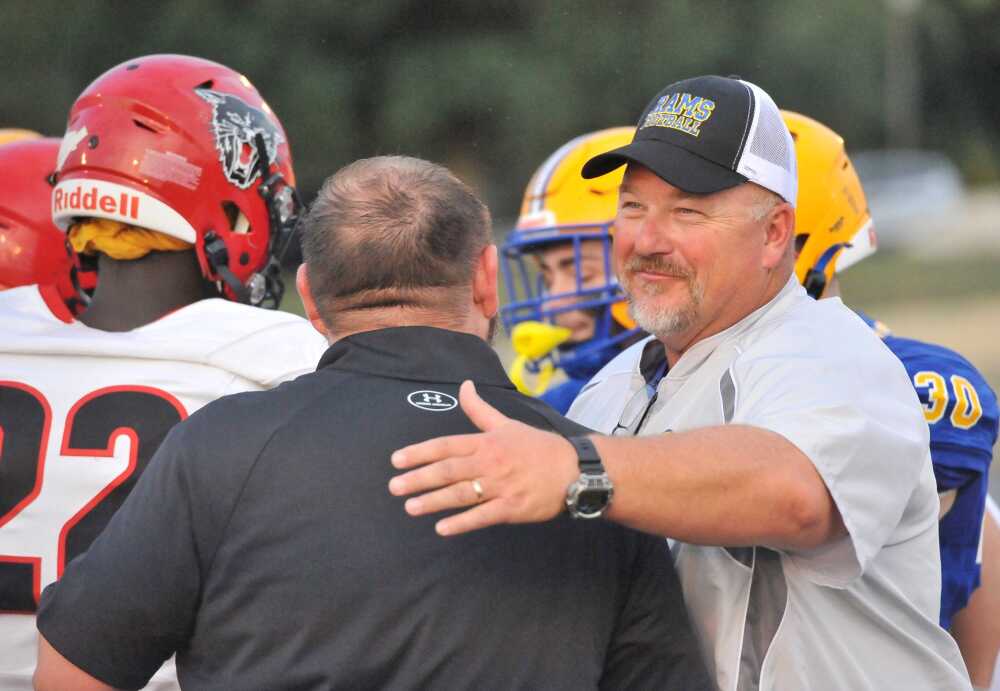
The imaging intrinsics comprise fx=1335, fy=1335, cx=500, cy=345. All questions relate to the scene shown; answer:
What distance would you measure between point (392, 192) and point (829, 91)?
1359 inches

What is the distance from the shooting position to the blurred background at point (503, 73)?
2488cm

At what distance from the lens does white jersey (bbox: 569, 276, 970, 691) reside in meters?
2.30

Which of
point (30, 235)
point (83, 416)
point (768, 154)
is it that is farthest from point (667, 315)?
point (30, 235)

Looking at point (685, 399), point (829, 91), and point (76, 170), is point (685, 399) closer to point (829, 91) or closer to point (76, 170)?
point (76, 170)

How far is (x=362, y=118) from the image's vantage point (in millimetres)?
28844

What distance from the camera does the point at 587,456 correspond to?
2.09m

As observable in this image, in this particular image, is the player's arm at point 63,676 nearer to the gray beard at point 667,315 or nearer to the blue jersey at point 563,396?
the gray beard at point 667,315

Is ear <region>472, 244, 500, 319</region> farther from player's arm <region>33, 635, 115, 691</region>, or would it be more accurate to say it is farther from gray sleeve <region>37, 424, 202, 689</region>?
player's arm <region>33, 635, 115, 691</region>

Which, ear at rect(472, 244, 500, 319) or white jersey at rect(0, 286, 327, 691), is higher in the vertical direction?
ear at rect(472, 244, 500, 319)

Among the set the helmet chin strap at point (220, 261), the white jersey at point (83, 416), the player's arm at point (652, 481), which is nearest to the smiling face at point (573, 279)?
the helmet chin strap at point (220, 261)

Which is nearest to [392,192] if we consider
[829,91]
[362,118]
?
[362,118]

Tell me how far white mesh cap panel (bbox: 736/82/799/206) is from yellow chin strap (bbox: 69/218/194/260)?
4.52 feet

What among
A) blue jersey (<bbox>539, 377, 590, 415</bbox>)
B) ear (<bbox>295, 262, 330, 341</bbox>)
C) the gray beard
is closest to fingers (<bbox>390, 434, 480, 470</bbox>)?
ear (<bbox>295, 262, 330, 341</bbox>)

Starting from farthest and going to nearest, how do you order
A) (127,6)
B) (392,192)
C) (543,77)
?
(543,77) → (127,6) → (392,192)
